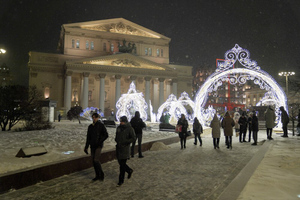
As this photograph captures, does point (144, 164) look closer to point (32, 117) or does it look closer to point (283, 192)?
point (283, 192)

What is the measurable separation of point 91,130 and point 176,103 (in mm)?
23061

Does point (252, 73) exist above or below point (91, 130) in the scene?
above

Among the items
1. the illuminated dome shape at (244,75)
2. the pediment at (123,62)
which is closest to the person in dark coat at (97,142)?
the illuminated dome shape at (244,75)

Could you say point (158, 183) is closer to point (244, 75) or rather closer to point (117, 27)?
point (244, 75)

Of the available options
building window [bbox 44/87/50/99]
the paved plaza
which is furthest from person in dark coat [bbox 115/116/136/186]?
building window [bbox 44/87/50/99]

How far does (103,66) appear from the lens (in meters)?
46.5

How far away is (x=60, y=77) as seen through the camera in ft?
165

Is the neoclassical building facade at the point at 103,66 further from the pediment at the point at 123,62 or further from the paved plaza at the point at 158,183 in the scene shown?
the paved plaza at the point at 158,183

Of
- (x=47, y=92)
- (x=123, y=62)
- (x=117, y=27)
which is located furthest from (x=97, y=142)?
(x=117, y=27)

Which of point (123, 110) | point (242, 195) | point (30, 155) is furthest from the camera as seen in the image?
point (123, 110)

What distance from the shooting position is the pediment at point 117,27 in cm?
5269

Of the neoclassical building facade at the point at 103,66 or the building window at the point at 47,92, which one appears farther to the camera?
the building window at the point at 47,92

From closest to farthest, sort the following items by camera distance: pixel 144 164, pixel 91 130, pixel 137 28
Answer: pixel 91 130 < pixel 144 164 < pixel 137 28

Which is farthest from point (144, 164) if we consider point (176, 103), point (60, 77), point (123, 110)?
point (60, 77)
